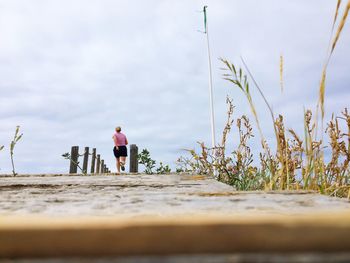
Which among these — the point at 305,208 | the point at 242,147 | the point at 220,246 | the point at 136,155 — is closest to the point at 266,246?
the point at 220,246

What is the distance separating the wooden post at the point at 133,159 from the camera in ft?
42.5

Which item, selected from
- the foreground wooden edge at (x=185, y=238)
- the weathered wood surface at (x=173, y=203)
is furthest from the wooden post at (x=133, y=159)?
the foreground wooden edge at (x=185, y=238)

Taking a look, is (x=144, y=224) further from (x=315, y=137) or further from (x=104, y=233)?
(x=315, y=137)

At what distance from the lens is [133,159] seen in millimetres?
13023

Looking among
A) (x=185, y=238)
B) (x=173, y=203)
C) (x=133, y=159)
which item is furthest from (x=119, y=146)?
(x=185, y=238)

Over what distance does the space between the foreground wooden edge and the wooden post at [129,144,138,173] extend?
12.5 m

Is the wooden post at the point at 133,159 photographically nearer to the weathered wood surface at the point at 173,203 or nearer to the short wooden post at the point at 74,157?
the short wooden post at the point at 74,157

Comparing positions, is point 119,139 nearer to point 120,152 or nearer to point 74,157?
point 120,152

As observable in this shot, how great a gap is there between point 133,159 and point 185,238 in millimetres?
12645

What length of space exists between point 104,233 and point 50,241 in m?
0.07

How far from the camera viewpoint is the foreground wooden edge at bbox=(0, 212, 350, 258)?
48cm

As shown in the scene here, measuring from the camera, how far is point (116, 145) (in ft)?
36.1

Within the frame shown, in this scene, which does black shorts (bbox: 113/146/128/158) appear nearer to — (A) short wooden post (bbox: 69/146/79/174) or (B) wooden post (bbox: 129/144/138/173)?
(B) wooden post (bbox: 129/144/138/173)

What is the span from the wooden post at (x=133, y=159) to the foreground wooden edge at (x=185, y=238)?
493 inches
